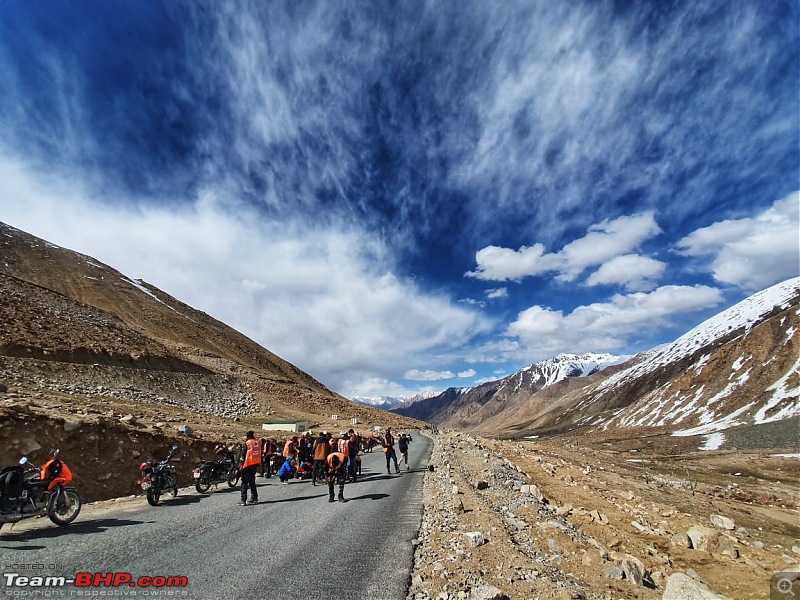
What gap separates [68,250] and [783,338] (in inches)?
8902

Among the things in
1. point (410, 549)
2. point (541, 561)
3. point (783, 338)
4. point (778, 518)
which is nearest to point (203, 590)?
point (410, 549)

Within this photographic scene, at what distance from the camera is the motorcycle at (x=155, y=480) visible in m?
13.6

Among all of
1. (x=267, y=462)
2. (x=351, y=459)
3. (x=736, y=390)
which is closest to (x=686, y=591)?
(x=351, y=459)

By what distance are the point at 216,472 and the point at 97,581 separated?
12088 mm

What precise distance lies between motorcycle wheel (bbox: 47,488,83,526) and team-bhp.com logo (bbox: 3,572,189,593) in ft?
10.9

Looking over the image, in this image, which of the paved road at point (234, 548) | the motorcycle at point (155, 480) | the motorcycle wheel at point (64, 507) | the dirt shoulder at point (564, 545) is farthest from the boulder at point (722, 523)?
the motorcycle wheel at point (64, 507)

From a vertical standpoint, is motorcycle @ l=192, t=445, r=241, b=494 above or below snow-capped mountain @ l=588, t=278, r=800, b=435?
below

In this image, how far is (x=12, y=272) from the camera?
8819 cm

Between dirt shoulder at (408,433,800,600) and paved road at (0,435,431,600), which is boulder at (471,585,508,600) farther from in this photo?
paved road at (0,435,431,600)

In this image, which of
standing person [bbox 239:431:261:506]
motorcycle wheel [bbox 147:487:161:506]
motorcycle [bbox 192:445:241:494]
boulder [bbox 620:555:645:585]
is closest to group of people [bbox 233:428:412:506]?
standing person [bbox 239:431:261:506]

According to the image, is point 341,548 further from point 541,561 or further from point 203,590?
point 541,561

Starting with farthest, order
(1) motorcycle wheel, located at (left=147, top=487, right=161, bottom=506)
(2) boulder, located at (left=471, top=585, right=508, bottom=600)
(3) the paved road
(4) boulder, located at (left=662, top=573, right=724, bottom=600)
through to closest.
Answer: (1) motorcycle wheel, located at (left=147, top=487, right=161, bottom=506)
(4) boulder, located at (left=662, top=573, right=724, bottom=600)
(3) the paved road
(2) boulder, located at (left=471, top=585, right=508, bottom=600)

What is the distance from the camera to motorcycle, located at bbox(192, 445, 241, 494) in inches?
672

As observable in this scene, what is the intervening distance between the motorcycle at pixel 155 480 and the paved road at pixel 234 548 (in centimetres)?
44
